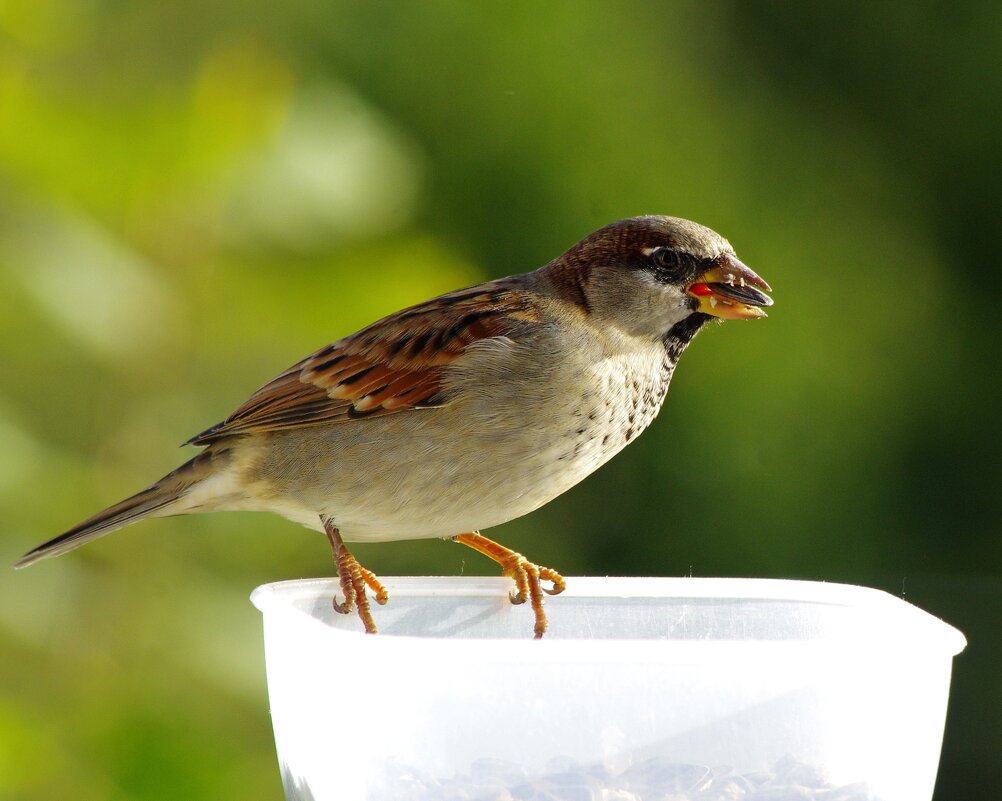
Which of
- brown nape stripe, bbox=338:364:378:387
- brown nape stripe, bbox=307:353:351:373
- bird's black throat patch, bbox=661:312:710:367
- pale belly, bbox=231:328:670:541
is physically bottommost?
pale belly, bbox=231:328:670:541

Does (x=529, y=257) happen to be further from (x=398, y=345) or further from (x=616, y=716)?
(x=616, y=716)

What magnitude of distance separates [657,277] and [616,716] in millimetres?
925

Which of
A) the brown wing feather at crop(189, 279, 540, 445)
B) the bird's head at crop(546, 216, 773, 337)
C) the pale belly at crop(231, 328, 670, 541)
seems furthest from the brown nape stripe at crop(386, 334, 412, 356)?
the bird's head at crop(546, 216, 773, 337)

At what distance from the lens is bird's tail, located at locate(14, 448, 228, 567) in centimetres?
201

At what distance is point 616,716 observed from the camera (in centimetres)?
124

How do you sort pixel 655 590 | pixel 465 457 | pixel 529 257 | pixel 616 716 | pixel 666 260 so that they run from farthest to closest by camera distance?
pixel 529 257, pixel 666 260, pixel 465 457, pixel 655 590, pixel 616 716

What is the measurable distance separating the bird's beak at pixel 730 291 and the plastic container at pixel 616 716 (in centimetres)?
66

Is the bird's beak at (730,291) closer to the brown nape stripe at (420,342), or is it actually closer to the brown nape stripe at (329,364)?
the brown nape stripe at (420,342)

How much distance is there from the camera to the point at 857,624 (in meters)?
1.57

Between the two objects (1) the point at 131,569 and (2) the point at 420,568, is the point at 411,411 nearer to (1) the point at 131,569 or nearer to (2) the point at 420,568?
(1) the point at 131,569

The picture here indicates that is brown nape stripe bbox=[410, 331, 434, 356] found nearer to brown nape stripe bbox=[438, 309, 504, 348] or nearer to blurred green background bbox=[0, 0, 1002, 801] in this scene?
brown nape stripe bbox=[438, 309, 504, 348]

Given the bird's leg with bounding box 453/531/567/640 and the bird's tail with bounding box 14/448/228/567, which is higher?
the bird's tail with bounding box 14/448/228/567

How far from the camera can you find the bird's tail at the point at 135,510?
201cm

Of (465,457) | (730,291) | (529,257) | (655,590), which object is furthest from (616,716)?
(529,257)
